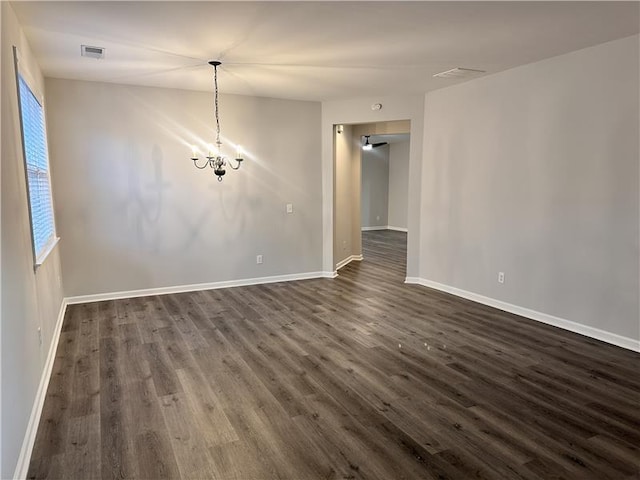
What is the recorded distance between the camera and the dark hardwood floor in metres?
2.18

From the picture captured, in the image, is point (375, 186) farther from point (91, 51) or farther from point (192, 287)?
point (91, 51)

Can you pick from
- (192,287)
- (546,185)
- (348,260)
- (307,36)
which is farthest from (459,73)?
(192,287)

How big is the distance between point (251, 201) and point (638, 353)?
464 centimetres

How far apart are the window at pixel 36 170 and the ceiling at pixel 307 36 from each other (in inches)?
20.2

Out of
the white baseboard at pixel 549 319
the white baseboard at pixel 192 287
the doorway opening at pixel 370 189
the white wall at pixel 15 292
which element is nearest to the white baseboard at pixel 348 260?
the doorway opening at pixel 370 189

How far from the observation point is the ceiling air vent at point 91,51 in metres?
3.65

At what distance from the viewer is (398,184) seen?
12.3m

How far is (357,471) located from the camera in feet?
6.92

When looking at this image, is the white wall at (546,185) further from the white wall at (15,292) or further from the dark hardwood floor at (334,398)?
the white wall at (15,292)

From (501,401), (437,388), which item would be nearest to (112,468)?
(437,388)

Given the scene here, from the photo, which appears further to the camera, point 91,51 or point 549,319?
point 549,319

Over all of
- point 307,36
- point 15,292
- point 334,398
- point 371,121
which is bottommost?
point 334,398

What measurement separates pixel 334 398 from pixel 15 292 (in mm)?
2017

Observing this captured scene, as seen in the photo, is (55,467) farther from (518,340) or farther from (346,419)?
(518,340)
